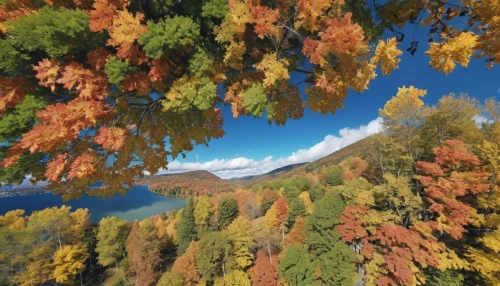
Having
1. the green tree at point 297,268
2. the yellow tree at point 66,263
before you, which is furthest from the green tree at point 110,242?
the green tree at point 297,268

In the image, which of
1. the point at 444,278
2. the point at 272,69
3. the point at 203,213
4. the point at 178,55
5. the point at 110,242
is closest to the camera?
the point at 272,69

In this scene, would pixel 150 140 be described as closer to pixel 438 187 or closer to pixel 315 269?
pixel 438 187

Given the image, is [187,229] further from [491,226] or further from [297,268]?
[491,226]

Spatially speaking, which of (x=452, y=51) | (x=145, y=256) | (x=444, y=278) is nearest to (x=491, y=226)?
(x=444, y=278)

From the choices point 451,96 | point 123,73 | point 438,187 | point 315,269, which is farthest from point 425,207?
point 123,73

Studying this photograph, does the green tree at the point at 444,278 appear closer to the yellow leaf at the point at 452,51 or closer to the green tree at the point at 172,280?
the yellow leaf at the point at 452,51

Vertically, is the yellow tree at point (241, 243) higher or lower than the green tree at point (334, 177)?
lower
